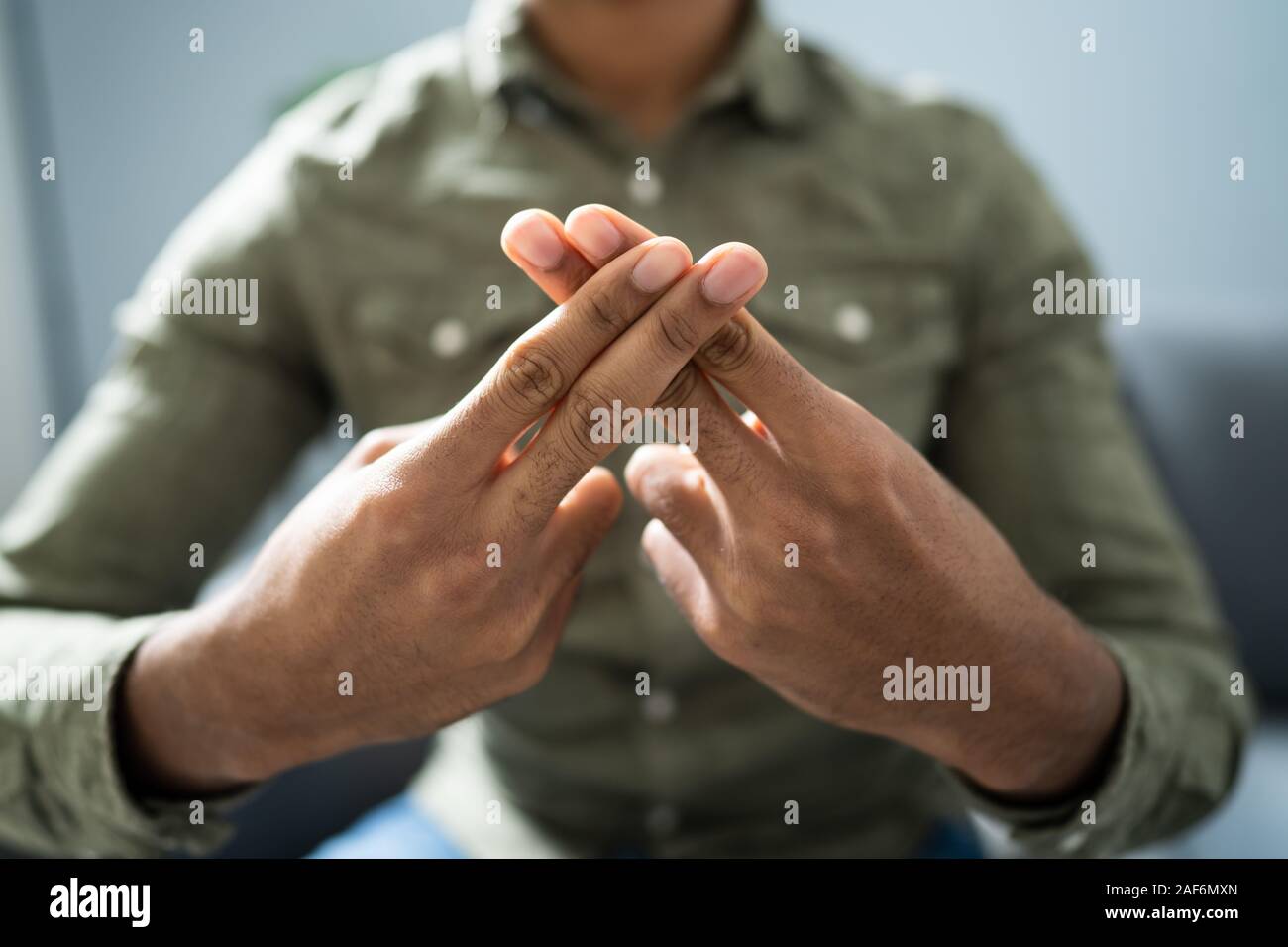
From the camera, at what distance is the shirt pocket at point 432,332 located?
56cm

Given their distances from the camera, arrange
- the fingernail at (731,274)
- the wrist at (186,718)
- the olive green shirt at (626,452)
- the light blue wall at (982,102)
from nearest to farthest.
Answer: the fingernail at (731,274) < the wrist at (186,718) < the olive green shirt at (626,452) < the light blue wall at (982,102)

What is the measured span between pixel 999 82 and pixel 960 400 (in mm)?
784

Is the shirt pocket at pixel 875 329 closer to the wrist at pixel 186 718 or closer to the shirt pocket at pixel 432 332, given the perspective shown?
the shirt pocket at pixel 432 332

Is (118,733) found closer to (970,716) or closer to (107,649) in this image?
(107,649)

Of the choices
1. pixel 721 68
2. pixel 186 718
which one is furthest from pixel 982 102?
pixel 186 718

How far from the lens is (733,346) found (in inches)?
12.1

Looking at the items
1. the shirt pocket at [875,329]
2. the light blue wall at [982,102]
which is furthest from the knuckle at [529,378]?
the light blue wall at [982,102]

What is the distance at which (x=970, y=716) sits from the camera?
39 cm

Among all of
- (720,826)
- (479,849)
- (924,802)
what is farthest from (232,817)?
(924,802)

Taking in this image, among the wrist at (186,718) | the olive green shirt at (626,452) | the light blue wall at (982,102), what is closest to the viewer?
the wrist at (186,718)

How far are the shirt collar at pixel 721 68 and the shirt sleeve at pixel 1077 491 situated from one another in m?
0.13

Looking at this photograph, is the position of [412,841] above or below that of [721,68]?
below

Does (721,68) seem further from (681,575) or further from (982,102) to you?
(982,102)

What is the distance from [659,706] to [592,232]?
33cm
